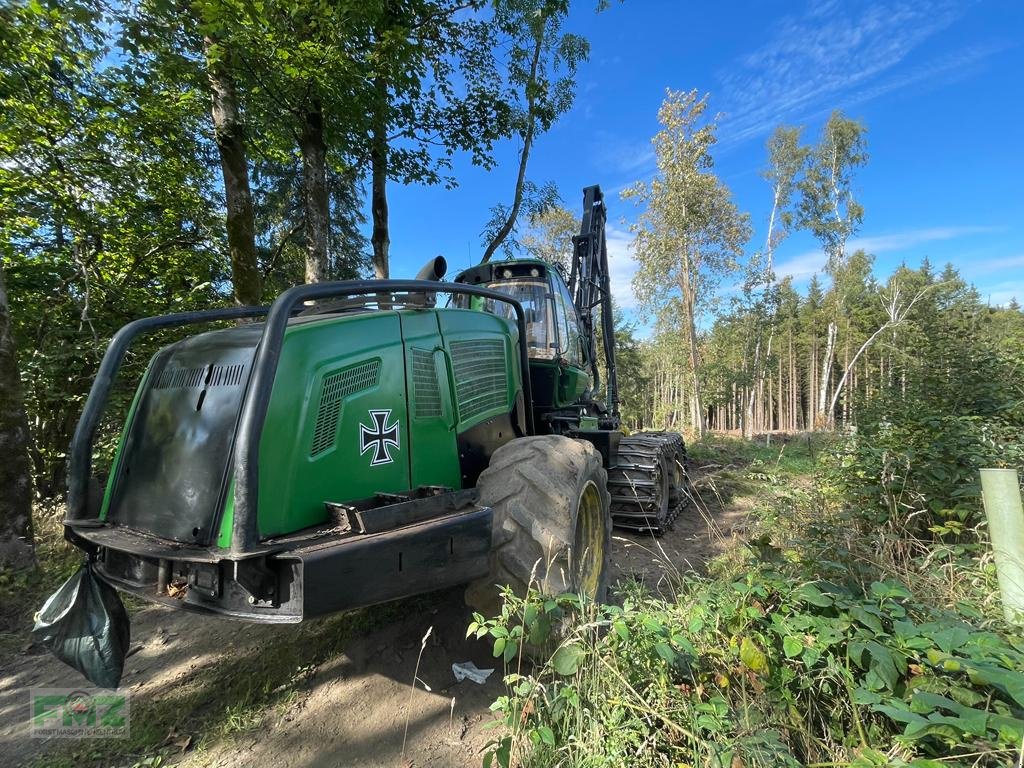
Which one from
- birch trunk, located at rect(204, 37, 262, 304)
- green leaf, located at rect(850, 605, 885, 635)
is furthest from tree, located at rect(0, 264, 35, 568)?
green leaf, located at rect(850, 605, 885, 635)

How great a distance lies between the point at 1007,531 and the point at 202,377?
3.82 m

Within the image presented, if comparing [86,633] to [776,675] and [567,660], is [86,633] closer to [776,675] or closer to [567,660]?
[567,660]

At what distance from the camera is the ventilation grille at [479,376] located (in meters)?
2.91

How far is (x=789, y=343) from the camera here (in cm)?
3759

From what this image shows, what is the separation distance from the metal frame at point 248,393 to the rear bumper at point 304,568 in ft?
0.49

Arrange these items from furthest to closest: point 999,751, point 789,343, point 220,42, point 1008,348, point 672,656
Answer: point 789,343
point 220,42
point 1008,348
point 672,656
point 999,751

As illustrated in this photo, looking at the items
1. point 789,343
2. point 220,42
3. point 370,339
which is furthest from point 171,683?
point 789,343

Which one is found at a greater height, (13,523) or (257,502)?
(257,502)

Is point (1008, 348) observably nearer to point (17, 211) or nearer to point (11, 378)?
point (11, 378)

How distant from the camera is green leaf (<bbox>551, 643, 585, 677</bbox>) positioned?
5.85 feet

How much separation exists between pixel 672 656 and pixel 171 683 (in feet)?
9.51

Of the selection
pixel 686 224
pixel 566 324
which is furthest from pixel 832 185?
pixel 566 324
